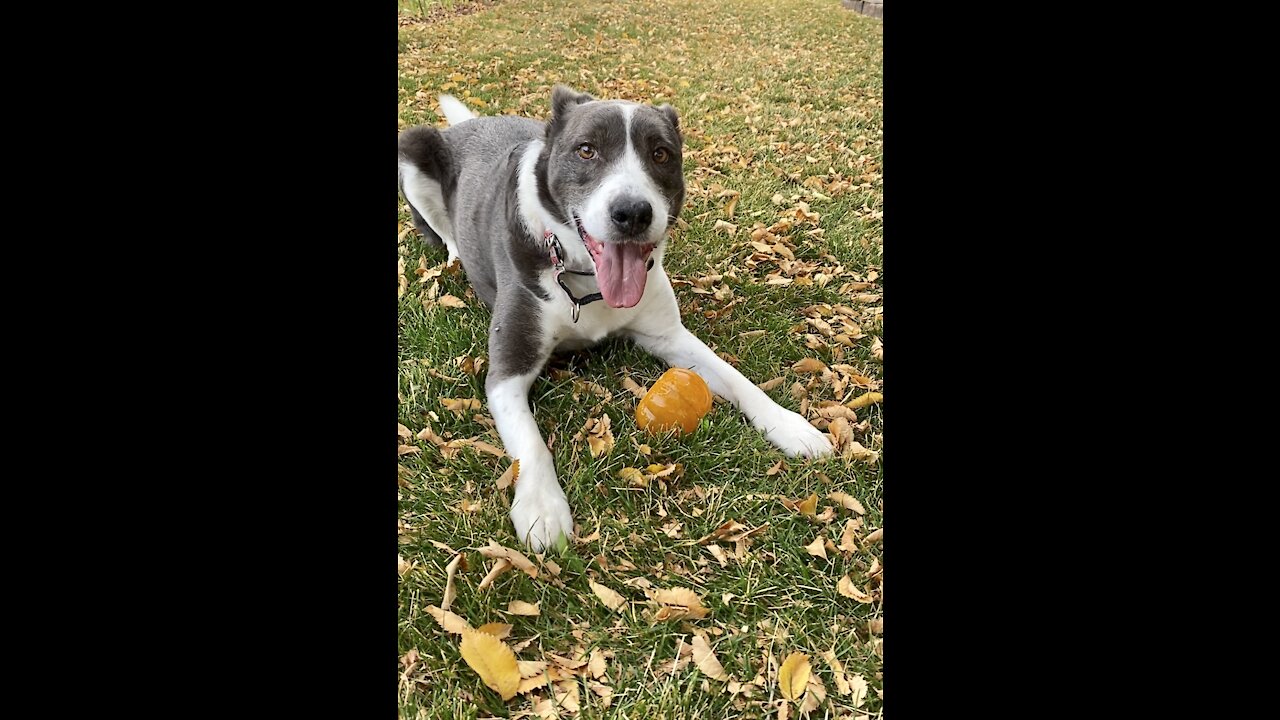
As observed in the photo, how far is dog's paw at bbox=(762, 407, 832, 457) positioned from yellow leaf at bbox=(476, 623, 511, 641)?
1.13m

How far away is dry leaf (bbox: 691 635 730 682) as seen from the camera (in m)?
1.70

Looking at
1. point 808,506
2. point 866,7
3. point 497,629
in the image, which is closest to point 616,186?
point 808,506

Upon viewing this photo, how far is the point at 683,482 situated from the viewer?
2.35 metres

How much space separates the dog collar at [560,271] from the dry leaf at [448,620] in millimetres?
1256

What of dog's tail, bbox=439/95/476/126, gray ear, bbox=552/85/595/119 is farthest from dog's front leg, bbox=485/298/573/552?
dog's tail, bbox=439/95/476/126

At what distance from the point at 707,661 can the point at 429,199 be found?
2.95 meters

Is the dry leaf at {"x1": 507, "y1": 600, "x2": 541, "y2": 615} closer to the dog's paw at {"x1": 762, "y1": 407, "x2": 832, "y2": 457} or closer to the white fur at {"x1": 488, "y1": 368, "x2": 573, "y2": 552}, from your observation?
the white fur at {"x1": 488, "y1": 368, "x2": 573, "y2": 552}

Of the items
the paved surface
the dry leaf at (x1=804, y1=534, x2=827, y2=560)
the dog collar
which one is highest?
the paved surface

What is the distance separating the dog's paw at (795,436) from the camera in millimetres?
2461

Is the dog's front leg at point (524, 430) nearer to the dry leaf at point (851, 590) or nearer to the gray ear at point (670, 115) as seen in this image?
the dry leaf at point (851, 590)

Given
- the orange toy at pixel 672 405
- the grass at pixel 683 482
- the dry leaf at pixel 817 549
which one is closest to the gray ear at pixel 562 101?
the grass at pixel 683 482

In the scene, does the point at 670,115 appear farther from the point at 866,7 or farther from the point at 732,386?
the point at 866,7

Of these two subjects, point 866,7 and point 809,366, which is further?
point 866,7
